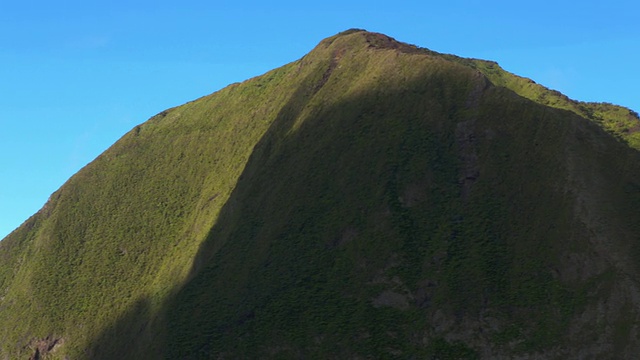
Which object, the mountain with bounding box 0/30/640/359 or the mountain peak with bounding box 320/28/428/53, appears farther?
the mountain peak with bounding box 320/28/428/53

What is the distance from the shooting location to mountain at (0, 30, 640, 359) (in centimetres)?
7875

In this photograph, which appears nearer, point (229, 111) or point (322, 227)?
point (322, 227)

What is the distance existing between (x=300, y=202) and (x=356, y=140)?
442 inches

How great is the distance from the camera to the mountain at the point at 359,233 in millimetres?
78750

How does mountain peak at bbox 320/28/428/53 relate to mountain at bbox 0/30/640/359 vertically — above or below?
above

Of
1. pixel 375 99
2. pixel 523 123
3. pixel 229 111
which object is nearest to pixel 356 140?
pixel 375 99

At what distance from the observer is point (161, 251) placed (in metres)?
118

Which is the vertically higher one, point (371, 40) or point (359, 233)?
point (371, 40)

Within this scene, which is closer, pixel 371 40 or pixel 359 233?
pixel 359 233

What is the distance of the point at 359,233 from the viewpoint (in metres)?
90.9

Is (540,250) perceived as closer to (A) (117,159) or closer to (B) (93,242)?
(B) (93,242)

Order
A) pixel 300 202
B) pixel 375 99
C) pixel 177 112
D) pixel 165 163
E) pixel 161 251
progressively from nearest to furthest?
pixel 300 202
pixel 375 99
pixel 161 251
pixel 165 163
pixel 177 112

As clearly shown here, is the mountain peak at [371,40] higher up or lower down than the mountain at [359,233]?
higher up

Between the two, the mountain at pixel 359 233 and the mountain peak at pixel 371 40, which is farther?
the mountain peak at pixel 371 40
